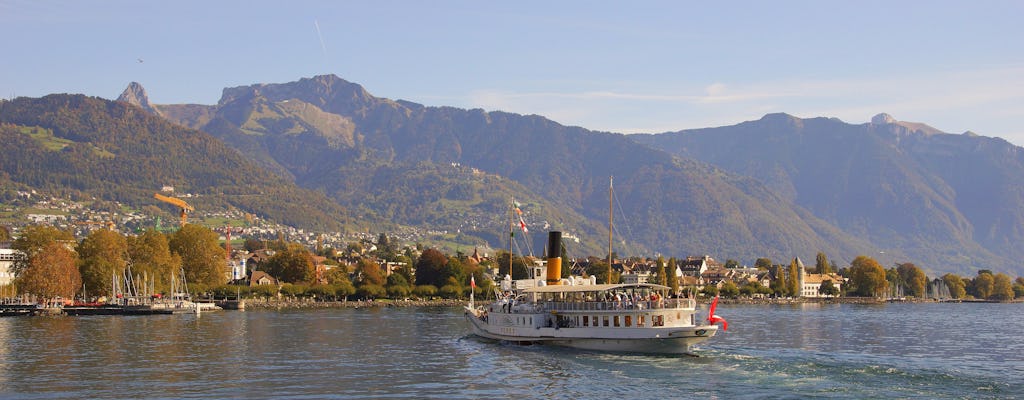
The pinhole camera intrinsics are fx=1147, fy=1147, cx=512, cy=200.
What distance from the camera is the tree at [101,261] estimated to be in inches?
6304

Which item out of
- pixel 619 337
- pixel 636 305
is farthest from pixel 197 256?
pixel 636 305

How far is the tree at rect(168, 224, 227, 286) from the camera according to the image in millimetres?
189500

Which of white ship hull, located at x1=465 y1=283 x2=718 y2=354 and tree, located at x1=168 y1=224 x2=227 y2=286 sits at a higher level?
tree, located at x1=168 y1=224 x2=227 y2=286

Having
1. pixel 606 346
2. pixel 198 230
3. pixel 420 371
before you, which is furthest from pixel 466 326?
pixel 198 230

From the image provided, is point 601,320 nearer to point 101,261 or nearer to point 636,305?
point 636,305

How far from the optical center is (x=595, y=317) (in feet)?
271

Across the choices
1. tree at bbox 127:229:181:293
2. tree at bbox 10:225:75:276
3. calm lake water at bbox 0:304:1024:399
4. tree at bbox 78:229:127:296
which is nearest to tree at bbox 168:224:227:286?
tree at bbox 127:229:181:293

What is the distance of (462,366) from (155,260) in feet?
358

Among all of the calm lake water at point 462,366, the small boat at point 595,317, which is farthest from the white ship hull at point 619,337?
the calm lake water at point 462,366

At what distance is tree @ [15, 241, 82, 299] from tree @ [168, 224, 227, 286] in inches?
1331

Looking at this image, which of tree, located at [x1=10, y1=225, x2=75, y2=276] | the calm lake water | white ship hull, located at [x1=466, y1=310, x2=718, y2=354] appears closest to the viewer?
the calm lake water

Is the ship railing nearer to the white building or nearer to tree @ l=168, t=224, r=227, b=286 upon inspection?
tree @ l=168, t=224, r=227, b=286

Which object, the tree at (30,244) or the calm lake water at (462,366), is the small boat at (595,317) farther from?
the tree at (30,244)

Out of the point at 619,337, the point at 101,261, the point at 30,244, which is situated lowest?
the point at 619,337
